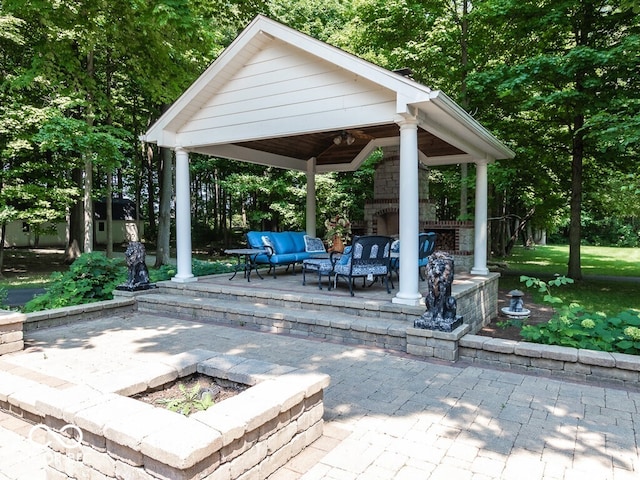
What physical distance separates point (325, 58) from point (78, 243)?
13443mm

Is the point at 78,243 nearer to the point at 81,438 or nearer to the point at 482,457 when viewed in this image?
the point at 81,438

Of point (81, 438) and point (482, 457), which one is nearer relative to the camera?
point (81, 438)

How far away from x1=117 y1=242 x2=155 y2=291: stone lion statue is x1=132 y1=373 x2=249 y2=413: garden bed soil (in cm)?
458

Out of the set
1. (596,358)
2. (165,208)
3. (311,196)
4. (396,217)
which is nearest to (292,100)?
(311,196)

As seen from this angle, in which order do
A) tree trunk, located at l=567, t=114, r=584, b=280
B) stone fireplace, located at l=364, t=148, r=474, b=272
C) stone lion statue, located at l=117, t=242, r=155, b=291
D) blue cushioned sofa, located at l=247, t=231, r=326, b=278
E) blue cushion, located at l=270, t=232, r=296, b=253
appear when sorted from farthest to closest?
tree trunk, located at l=567, t=114, r=584, b=280 < stone fireplace, located at l=364, t=148, r=474, b=272 < blue cushion, located at l=270, t=232, r=296, b=253 < blue cushioned sofa, located at l=247, t=231, r=326, b=278 < stone lion statue, located at l=117, t=242, r=155, b=291

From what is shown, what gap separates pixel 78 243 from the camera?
1509 cm

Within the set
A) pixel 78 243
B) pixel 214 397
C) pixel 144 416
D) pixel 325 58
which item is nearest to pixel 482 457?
pixel 214 397

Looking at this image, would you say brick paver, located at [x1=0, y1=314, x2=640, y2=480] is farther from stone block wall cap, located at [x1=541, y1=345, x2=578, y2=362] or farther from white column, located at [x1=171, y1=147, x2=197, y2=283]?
white column, located at [x1=171, y1=147, x2=197, y2=283]

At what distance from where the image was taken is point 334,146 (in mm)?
10000

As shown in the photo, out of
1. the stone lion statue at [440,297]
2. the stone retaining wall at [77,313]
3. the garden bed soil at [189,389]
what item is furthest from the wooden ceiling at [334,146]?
the garden bed soil at [189,389]

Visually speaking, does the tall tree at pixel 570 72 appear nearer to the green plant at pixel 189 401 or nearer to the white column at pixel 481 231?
the white column at pixel 481 231

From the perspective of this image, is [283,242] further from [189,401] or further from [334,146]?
[189,401]

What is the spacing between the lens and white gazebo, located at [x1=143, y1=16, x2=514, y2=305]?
5.18 metres

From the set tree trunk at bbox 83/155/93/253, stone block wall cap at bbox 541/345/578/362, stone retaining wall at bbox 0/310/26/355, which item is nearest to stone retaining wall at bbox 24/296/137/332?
stone retaining wall at bbox 0/310/26/355
